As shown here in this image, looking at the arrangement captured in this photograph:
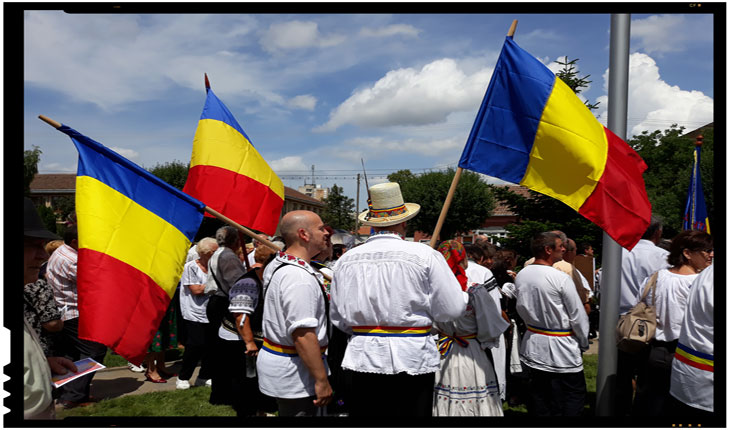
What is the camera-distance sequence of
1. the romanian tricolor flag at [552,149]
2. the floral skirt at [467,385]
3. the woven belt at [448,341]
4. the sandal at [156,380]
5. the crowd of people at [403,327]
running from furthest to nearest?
the sandal at [156,380], the woven belt at [448,341], the floral skirt at [467,385], the romanian tricolor flag at [552,149], the crowd of people at [403,327]

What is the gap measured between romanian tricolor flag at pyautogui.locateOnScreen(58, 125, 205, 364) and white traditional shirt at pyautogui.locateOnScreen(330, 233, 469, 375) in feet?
4.05

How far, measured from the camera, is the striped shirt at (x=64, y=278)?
5.39 metres

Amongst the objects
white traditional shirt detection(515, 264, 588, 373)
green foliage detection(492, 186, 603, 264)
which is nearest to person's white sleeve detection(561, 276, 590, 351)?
white traditional shirt detection(515, 264, 588, 373)

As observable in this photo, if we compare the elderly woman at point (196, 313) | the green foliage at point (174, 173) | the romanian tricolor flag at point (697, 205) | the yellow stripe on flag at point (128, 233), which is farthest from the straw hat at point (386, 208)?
the green foliage at point (174, 173)

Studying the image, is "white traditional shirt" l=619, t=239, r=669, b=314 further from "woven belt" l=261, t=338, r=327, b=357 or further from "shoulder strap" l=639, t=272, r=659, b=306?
"woven belt" l=261, t=338, r=327, b=357

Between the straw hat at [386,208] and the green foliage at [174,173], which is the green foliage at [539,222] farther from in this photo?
the green foliage at [174,173]

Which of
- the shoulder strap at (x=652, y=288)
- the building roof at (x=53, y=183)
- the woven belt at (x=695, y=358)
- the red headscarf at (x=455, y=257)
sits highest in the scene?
the building roof at (x=53, y=183)

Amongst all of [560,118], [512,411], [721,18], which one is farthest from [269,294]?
[512,411]

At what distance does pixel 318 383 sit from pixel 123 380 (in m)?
4.92

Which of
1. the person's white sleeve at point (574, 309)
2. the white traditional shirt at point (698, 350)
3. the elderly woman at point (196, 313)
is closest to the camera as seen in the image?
the white traditional shirt at point (698, 350)

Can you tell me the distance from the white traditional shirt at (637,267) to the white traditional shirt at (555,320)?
935 mm

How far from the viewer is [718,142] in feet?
7.42

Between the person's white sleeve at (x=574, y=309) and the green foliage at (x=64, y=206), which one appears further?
the green foliage at (x=64, y=206)

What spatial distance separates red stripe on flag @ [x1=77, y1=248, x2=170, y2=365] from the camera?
3.02 meters
